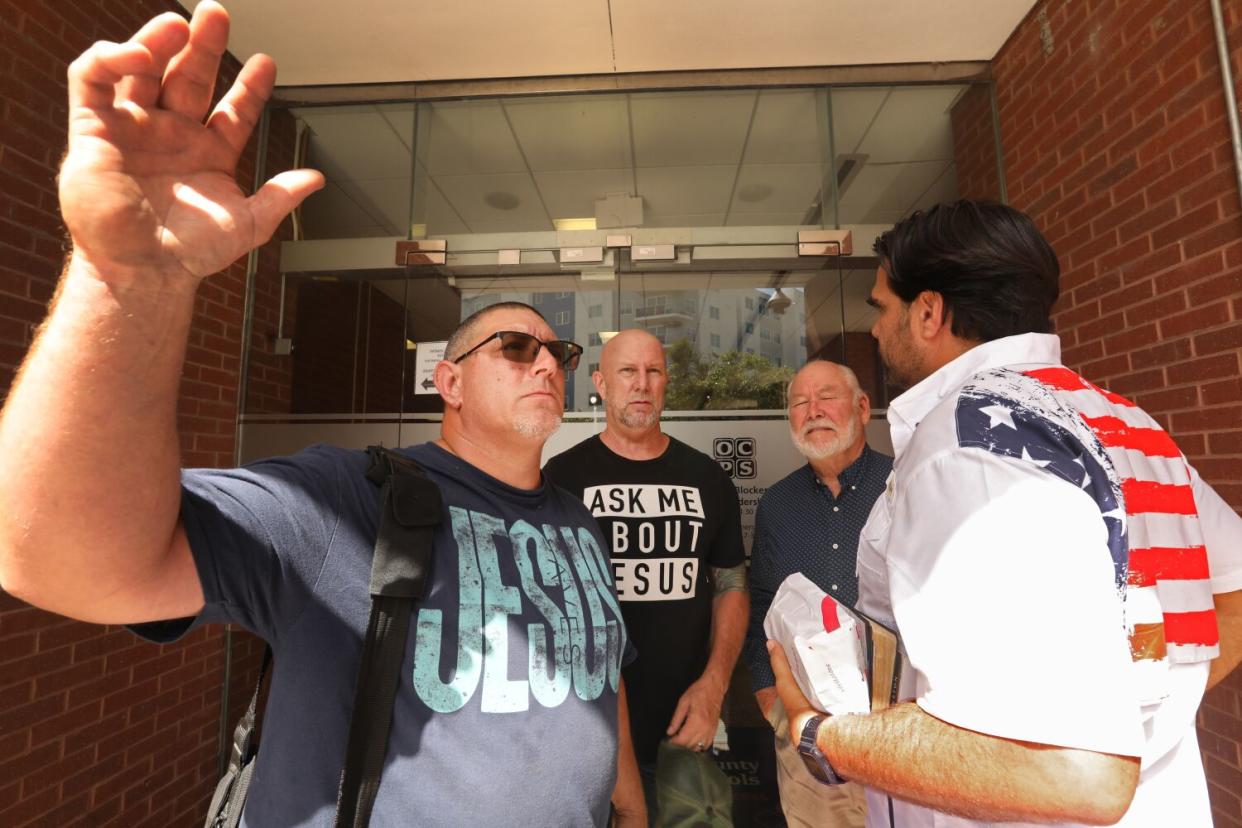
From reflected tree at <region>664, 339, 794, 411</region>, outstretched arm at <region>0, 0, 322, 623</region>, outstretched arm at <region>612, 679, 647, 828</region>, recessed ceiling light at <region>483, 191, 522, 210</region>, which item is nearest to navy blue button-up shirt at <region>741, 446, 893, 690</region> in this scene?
outstretched arm at <region>612, 679, 647, 828</region>

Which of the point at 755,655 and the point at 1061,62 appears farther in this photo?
the point at 1061,62

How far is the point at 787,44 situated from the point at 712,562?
3014 mm

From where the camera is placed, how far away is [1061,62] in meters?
2.98

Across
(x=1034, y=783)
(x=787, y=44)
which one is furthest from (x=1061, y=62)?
(x=1034, y=783)

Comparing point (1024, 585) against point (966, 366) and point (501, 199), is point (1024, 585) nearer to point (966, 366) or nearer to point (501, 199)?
point (966, 366)

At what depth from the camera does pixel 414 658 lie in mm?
1031

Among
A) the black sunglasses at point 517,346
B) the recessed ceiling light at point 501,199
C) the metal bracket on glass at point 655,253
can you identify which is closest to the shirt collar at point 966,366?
the black sunglasses at point 517,346

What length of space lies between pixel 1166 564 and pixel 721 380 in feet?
8.34

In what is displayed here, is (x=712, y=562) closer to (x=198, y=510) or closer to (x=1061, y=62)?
(x=198, y=510)

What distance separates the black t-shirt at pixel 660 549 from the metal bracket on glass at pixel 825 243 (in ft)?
5.69

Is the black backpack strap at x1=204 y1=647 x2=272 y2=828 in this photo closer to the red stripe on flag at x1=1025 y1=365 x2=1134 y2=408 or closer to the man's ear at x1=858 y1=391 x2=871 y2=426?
the red stripe on flag at x1=1025 y1=365 x2=1134 y2=408

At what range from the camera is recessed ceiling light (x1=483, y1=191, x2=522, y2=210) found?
3.92m

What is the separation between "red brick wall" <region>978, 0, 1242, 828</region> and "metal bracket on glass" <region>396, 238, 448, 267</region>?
3.39 m

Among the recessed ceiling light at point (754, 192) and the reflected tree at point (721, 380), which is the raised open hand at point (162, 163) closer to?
the reflected tree at point (721, 380)
